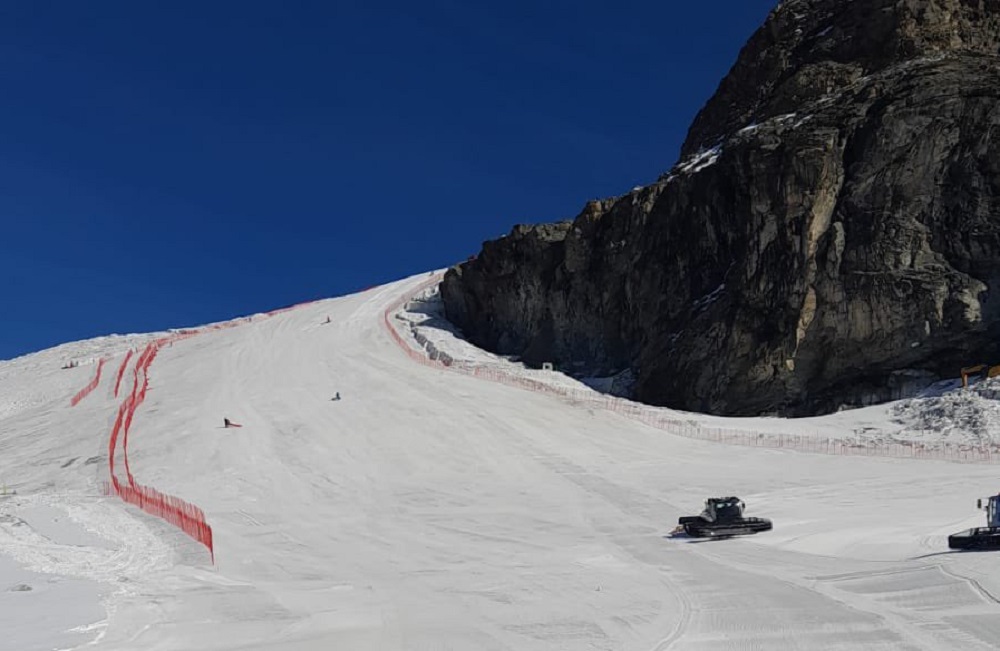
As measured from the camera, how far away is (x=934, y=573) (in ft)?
43.1

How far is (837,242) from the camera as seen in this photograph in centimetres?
4134

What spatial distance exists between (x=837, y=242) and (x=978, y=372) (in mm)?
8575

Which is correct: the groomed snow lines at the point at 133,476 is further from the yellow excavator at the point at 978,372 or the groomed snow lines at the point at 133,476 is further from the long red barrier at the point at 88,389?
the yellow excavator at the point at 978,372

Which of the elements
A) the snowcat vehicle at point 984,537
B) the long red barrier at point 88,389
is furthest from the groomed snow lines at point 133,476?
the snowcat vehicle at point 984,537

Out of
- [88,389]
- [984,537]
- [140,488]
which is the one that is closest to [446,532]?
[984,537]

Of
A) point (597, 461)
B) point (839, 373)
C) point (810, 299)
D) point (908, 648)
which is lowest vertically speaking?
point (908, 648)

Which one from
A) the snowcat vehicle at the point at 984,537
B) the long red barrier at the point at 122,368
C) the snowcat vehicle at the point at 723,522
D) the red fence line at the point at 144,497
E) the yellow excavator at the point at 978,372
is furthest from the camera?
the long red barrier at the point at 122,368

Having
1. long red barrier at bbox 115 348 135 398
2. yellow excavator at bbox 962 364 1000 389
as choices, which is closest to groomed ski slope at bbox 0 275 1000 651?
long red barrier at bbox 115 348 135 398

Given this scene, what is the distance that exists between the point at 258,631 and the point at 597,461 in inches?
849

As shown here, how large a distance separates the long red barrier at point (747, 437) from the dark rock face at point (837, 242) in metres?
4.78

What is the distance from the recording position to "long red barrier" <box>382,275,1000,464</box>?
30.9 m

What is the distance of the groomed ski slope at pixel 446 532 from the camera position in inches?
437

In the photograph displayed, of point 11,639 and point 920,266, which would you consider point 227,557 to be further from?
point 920,266

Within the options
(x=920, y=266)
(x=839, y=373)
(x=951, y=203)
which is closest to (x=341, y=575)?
(x=839, y=373)
